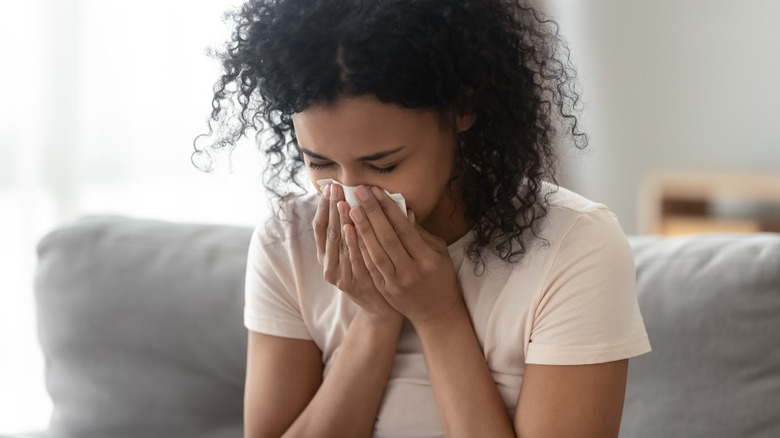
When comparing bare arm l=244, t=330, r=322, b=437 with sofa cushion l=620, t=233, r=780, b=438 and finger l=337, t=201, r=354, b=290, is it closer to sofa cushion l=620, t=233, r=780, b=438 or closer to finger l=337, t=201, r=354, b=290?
finger l=337, t=201, r=354, b=290

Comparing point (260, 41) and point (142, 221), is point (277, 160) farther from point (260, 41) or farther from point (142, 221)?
point (142, 221)

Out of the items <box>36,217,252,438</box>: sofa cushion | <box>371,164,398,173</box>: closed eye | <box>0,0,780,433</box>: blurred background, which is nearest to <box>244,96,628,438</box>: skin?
<box>371,164,398,173</box>: closed eye

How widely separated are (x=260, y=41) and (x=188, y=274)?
0.69m

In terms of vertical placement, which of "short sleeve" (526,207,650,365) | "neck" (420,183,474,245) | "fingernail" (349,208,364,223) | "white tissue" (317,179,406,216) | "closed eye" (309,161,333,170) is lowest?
"short sleeve" (526,207,650,365)

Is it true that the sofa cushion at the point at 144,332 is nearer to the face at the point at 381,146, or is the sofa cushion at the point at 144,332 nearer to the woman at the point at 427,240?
the woman at the point at 427,240

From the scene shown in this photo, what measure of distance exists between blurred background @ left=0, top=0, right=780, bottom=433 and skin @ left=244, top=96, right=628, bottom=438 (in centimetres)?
146

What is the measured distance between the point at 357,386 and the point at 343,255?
0.71 feet

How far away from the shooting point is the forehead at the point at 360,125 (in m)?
1.04

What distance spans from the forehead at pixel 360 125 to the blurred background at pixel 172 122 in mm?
1524

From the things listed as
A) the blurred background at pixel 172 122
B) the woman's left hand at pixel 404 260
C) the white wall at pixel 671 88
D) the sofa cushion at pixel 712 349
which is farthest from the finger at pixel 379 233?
the white wall at pixel 671 88

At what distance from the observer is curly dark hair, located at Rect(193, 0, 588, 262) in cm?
102

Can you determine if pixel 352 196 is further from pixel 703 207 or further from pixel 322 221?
pixel 703 207

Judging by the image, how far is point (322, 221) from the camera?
3.89ft

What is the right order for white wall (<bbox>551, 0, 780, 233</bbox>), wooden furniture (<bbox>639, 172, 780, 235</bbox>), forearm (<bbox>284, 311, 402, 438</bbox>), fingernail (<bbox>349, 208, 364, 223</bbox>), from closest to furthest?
fingernail (<bbox>349, 208, 364, 223</bbox>), forearm (<bbox>284, 311, 402, 438</bbox>), wooden furniture (<bbox>639, 172, 780, 235</bbox>), white wall (<bbox>551, 0, 780, 233</bbox>)
